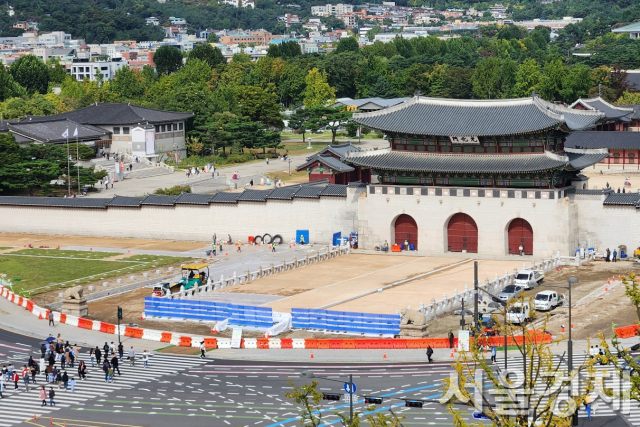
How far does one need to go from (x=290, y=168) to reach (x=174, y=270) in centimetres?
6656

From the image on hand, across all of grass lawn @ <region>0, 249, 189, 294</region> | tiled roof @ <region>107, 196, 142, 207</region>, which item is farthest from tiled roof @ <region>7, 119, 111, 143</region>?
grass lawn @ <region>0, 249, 189, 294</region>

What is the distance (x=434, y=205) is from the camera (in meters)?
108

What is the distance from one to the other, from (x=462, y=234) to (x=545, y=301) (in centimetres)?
2539

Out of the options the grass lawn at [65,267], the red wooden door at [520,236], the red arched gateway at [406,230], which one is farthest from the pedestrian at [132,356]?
the red wooden door at [520,236]

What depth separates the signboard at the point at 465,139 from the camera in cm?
10656

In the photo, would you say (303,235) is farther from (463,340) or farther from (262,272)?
(463,340)

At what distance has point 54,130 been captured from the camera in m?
158

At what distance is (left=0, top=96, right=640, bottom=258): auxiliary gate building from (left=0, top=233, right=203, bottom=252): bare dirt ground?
180 centimetres

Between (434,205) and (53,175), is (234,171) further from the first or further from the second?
(434,205)

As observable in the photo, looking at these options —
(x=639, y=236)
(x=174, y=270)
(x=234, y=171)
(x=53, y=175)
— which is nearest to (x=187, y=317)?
(x=174, y=270)

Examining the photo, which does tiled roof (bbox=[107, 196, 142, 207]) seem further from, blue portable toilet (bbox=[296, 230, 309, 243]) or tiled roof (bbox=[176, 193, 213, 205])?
blue portable toilet (bbox=[296, 230, 309, 243])

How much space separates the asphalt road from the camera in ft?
197

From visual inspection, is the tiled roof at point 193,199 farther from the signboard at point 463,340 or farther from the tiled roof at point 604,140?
the tiled roof at point 604,140

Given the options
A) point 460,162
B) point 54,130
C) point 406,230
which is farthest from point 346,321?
point 54,130
